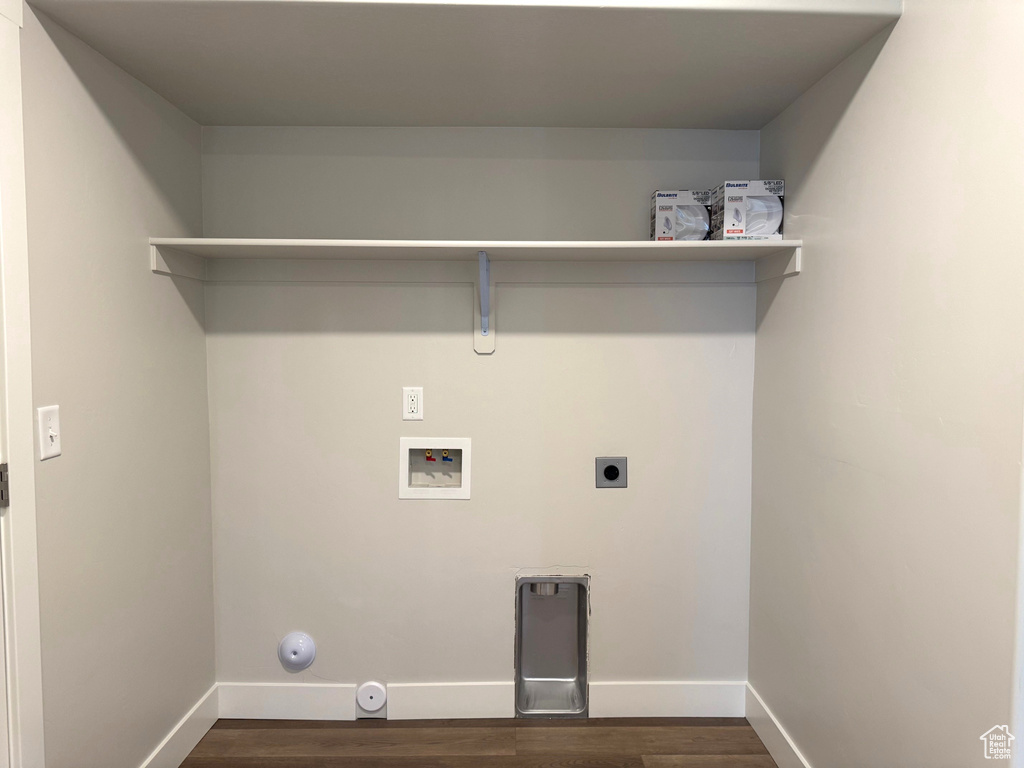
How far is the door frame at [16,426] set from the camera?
1.32 meters

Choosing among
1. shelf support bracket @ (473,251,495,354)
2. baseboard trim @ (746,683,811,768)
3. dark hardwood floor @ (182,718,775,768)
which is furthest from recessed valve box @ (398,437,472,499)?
baseboard trim @ (746,683,811,768)

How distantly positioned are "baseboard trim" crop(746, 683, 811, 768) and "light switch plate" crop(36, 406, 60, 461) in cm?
211

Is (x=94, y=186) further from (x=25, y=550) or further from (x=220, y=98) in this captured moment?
(x=25, y=550)

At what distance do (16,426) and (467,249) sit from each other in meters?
1.15

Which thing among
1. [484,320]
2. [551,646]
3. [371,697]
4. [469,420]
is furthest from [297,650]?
[484,320]

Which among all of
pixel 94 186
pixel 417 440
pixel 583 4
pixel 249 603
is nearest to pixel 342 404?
pixel 417 440

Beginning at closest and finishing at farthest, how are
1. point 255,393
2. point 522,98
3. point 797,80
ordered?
point 797,80 < point 522,98 < point 255,393

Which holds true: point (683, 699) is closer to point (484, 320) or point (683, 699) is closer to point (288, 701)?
point (288, 701)

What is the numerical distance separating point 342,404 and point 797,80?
167 centimetres

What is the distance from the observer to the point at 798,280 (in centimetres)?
191

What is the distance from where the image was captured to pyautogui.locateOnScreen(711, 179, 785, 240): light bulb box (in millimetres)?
1945

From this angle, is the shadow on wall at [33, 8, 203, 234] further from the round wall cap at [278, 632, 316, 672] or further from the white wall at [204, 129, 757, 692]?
the round wall cap at [278, 632, 316, 672]

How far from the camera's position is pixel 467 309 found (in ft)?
7.22
